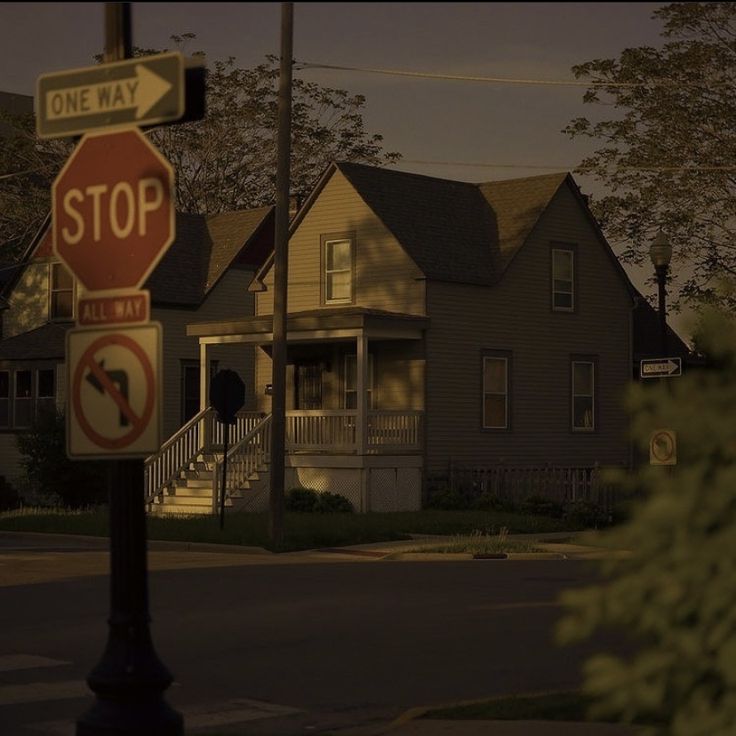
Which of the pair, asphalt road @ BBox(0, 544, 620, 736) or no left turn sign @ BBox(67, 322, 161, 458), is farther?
asphalt road @ BBox(0, 544, 620, 736)

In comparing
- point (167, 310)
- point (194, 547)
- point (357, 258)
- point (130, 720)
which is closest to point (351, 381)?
point (357, 258)

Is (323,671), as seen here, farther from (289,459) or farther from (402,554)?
(289,459)

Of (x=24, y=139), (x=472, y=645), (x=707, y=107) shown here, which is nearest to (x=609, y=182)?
(x=707, y=107)

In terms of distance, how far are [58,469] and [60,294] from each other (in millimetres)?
11203

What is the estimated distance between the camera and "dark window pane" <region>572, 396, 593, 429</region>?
43375 mm

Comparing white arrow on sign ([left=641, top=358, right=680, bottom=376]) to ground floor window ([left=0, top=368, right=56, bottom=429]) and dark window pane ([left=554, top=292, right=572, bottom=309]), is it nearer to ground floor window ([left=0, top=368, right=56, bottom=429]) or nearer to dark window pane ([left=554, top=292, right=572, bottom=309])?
dark window pane ([left=554, top=292, right=572, bottom=309])

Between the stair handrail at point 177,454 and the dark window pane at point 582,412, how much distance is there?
9.86 meters

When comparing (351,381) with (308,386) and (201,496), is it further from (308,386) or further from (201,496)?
(201,496)

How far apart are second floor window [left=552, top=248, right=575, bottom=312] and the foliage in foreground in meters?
37.4

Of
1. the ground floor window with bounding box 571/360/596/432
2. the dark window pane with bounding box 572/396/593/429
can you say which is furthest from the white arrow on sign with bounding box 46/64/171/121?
the dark window pane with bounding box 572/396/593/429

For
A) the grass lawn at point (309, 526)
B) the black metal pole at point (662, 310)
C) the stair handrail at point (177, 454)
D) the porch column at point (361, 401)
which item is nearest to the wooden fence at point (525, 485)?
the porch column at point (361, 401)

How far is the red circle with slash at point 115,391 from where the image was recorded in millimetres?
7699

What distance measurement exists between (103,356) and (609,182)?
42.1 m

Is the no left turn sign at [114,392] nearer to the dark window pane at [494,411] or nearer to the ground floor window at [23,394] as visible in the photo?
the dark window pane at [494,411]
